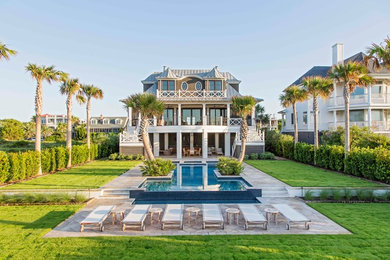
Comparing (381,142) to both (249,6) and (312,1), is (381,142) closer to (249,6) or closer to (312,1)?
(312,1)

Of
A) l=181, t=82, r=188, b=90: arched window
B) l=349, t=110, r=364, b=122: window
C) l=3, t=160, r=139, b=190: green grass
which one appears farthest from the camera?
l=181, t=82, r=188, b=90: arched window

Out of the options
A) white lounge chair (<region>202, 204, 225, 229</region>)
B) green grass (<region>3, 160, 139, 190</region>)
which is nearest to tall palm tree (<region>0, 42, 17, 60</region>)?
green grass (<region>3, 160, 139, 190</region>)

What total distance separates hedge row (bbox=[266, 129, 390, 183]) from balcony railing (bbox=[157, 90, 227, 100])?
27.3 ft

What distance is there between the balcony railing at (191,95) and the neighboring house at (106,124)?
39.8m

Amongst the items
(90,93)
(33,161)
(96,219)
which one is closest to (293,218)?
(96,219)

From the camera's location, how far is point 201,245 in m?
6.03

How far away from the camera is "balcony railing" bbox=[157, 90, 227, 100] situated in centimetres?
2486

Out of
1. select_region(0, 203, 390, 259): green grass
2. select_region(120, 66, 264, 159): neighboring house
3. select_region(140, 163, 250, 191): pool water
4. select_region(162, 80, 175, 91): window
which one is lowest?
select_region(140, 163, 250, 191): pool water

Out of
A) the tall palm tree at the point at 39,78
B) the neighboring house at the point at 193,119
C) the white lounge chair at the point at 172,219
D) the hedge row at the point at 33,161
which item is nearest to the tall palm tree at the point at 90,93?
the hedge row at the point at 33,161

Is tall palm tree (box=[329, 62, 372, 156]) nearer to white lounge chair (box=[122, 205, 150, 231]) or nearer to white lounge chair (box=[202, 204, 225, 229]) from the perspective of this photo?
white lounge chair (box=[202, 204, 225, 229])

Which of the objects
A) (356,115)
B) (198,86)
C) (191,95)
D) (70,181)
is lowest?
(70,181)

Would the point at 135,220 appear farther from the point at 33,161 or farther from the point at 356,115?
the point at 356,115

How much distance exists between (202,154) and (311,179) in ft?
41.1

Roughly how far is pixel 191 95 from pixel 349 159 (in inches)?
623
